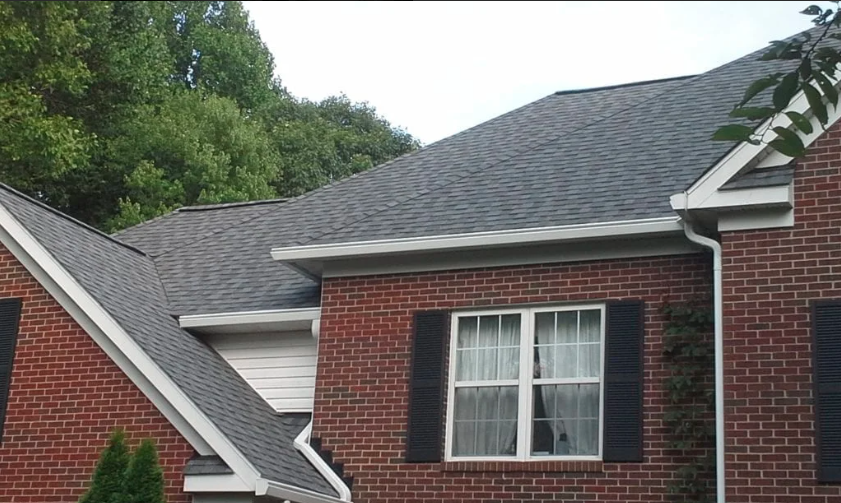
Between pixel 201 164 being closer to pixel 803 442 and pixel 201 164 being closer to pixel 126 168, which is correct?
pixel 126 168

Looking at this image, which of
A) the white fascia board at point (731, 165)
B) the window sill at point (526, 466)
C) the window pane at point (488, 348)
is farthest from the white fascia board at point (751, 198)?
the window sill at point (526, 466)

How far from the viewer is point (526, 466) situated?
422 inches

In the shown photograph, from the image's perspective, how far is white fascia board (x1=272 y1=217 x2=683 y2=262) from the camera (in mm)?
10727

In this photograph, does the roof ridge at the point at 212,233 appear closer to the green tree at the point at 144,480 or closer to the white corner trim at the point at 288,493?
the green tree at the point at 144,480

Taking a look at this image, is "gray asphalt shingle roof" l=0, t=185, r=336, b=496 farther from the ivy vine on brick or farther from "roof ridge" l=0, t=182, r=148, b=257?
the ivy vine on brick

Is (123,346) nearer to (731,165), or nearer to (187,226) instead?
(731,165)

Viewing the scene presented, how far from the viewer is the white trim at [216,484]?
10.0m

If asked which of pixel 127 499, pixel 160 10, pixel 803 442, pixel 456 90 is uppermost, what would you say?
pixel 160 10

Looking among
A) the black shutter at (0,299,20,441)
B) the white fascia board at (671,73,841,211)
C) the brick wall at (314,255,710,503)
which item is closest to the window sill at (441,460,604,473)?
the brick wall at (314,255,710,503)

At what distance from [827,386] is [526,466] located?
106 inches

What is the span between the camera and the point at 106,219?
94.9 feet

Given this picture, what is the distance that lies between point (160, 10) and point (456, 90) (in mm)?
25887

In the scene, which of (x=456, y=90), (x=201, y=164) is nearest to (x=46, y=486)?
(x=456, y=90)

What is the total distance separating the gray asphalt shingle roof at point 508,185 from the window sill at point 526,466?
7.20 feet
